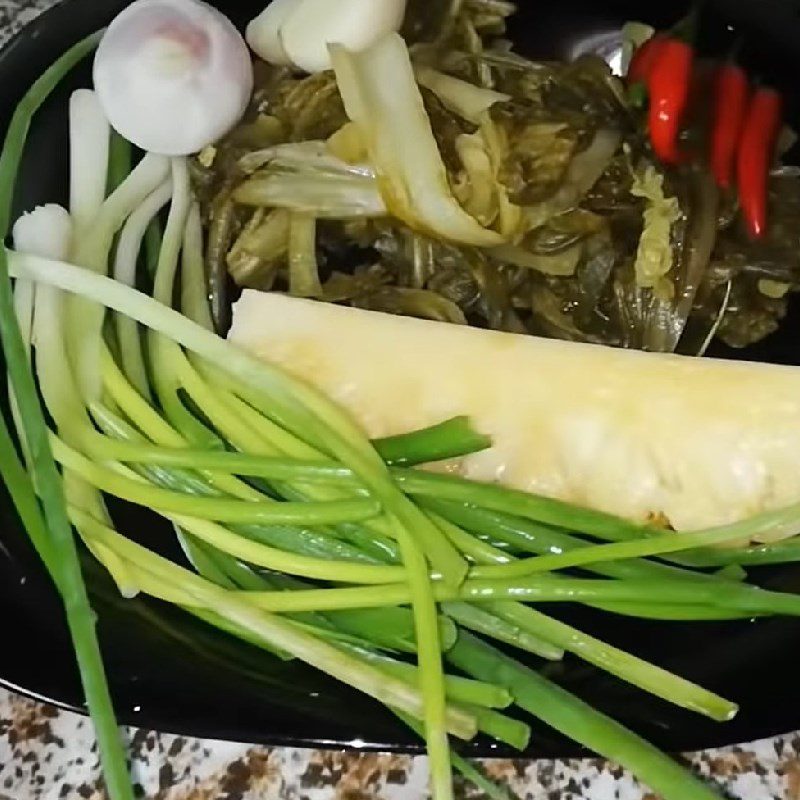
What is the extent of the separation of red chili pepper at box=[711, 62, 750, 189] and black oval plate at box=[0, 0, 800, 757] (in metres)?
0.48

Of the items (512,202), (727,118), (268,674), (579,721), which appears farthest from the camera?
(727,118)

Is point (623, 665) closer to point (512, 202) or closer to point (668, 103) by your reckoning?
point (512, 202)

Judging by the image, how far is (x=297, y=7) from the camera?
1271 millimetres

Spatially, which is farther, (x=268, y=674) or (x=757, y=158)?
(x=757, y=158)

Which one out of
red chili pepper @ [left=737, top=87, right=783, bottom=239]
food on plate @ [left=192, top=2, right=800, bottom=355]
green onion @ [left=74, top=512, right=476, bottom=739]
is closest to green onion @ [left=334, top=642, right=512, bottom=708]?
green onion @ [left=74, top=512, right=476, bottom=739]

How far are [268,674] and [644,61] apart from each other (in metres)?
0.82

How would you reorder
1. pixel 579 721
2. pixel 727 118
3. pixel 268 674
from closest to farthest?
pixel 579 721
pixel 268 674
pixel 727 118

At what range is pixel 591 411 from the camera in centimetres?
102

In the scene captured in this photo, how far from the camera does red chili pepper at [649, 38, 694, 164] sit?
1214 millimetres

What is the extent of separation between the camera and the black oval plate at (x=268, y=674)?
2.86 ft

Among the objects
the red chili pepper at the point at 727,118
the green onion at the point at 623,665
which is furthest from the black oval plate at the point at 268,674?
the red chili pepper at the point at 727,118

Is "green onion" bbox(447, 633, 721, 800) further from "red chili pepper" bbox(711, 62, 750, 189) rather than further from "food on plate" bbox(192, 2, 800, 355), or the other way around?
"red chili pepper" bbox(711, 62, 750, 189)

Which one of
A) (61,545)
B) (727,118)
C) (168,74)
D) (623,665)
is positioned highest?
(168,74)

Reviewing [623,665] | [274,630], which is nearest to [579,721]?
[623,665]
